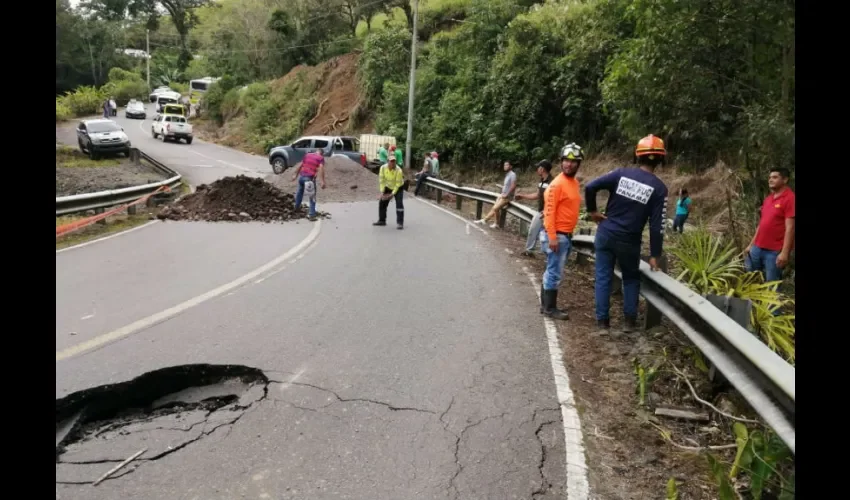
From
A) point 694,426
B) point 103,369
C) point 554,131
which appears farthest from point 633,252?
point 554,131

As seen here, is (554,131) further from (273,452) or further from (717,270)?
(273,452)

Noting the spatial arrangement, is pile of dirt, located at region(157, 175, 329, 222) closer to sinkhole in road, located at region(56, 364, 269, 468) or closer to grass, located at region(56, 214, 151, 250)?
grass, located at region(56, 214, 151, 250)

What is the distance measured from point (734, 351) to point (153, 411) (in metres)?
3.82

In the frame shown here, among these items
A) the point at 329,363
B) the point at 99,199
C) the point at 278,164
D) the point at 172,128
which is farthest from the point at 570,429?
the point at 172,128

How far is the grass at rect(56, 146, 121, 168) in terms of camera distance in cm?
2495

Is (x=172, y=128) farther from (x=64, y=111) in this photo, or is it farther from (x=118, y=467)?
(x=118, y=467)

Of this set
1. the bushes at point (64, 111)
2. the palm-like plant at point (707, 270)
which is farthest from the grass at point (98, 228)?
the bushes at point (64, 111)

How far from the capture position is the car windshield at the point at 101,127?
88.8ft

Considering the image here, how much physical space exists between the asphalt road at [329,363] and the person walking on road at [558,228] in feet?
1.28

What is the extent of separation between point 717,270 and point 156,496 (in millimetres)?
5662

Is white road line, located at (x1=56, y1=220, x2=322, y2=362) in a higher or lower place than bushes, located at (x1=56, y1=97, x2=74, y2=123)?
lower

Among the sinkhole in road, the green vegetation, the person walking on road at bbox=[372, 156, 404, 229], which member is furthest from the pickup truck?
the sinkhole in road

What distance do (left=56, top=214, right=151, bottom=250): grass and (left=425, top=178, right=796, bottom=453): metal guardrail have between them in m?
9.20

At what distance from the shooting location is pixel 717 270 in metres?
6.44
